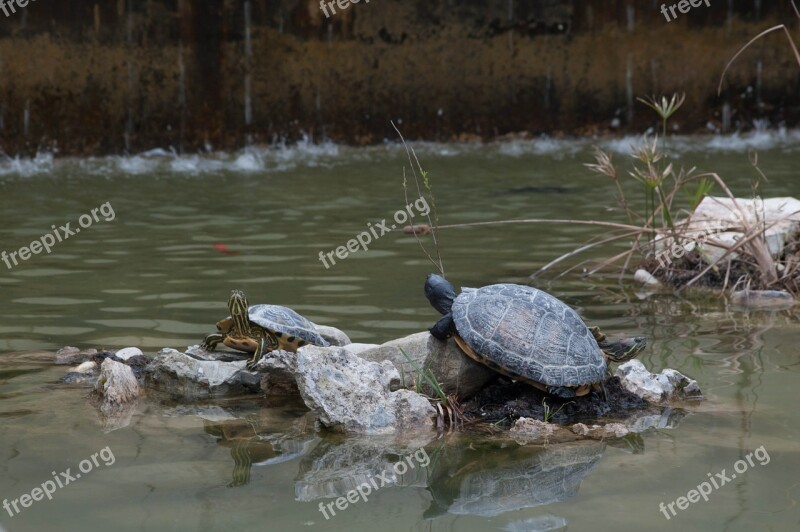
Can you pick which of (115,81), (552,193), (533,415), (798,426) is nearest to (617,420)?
(533,415)

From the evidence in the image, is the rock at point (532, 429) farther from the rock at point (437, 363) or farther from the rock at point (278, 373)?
the rock at point (278, 373)

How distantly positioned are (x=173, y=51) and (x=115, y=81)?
2.92 ft

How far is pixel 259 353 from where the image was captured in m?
6.16

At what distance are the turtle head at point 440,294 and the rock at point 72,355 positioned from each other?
6.90ft

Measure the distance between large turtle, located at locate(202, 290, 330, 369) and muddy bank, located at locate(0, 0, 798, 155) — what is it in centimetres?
945

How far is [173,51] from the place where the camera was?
15508 mm

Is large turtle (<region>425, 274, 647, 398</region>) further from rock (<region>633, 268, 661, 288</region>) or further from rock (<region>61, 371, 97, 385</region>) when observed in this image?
rock (<region>633, 268, 661, 288</region>)

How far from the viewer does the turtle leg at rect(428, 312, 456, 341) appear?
18.7 feet

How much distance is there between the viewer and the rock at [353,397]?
5.38m

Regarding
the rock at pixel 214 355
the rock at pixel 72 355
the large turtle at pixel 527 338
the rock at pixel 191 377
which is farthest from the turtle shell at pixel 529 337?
the rock at pixel 72 355

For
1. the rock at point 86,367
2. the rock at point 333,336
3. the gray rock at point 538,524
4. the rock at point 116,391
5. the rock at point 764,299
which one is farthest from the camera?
the rock at point 764,299

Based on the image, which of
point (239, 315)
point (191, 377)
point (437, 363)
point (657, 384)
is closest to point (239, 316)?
point (239, 315)

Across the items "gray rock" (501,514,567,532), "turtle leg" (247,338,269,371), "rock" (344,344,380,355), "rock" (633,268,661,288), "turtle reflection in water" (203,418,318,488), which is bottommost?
"rock" (633,268,661,288)

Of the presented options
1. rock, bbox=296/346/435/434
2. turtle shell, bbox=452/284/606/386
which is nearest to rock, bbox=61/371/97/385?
rock, bbox=296/346/435/434
